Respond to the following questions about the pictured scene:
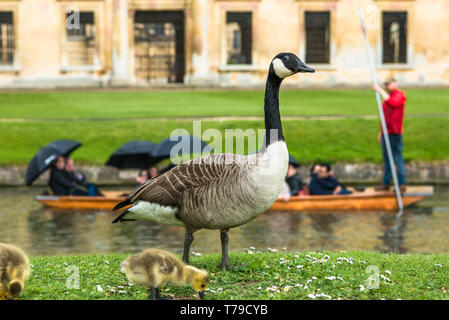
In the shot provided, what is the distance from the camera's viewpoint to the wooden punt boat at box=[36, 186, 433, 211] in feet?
65.0

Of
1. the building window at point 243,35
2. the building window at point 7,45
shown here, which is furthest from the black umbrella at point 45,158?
the building window at point 243,35

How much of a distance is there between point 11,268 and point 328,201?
12.8 m

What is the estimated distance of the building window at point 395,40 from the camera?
49.5 metres

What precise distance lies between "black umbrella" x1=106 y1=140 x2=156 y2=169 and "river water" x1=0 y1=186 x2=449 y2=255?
215cm

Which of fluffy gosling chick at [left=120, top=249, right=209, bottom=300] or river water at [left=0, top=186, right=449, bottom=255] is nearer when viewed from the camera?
fluffy gosling chick at [left=120, top=249, right=209, bottom=300]

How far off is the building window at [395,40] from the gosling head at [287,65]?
4159cm

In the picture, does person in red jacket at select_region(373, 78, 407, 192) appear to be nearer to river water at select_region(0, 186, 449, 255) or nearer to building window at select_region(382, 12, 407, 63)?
river water at select_region(0, 186, 449, 255)

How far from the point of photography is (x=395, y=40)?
172 ft

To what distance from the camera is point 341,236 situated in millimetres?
16859

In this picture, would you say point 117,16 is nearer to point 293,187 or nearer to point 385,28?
point 385,28

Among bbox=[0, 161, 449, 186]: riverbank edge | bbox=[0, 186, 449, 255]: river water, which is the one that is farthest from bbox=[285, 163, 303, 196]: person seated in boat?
bbox=[0, 161, 449, 186]: riverbank edge

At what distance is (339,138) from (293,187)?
291 inches

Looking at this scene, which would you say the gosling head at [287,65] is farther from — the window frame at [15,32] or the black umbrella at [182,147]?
the window frame at [15,32]
